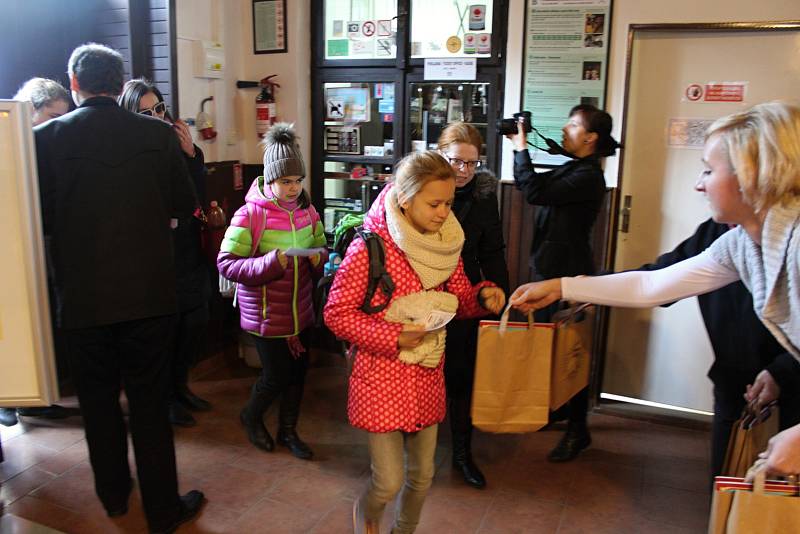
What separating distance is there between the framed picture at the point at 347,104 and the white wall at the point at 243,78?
0.43ft

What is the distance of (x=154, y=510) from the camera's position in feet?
7.94

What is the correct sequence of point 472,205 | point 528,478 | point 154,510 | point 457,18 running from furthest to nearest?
point 457,18 < point 528,478 < point 472,205 < point 154,510

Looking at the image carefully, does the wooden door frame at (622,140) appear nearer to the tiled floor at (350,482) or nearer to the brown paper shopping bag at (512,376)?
the tiled floor at (350,482)

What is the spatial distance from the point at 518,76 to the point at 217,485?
2426mm

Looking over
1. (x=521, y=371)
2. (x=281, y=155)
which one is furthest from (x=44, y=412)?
(x=521, y=371)

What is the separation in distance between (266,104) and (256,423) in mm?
1920

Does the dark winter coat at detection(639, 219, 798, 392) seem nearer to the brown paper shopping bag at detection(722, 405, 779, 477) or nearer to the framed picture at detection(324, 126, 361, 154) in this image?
the brown paper shopping bag at detection(722, 405, 779, 477)

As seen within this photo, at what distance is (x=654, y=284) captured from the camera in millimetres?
2023

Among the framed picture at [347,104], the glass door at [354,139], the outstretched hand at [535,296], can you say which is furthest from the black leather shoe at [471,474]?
the framed picture at [347,104]

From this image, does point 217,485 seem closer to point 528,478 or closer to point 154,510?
point 154,510

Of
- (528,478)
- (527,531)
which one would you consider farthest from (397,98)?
(527,531)

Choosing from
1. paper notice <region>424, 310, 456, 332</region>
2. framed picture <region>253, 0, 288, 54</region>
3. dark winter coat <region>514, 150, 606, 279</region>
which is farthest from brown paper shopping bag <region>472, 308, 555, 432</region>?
framed picture <region>253, 0, 288, 54</region>

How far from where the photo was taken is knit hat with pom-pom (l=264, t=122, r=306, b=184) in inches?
110

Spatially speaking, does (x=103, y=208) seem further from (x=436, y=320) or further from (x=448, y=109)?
(x=448, y=109)
